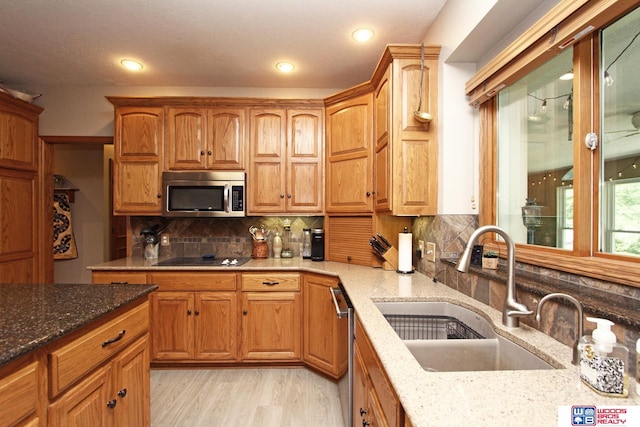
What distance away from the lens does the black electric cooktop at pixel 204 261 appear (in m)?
2.65

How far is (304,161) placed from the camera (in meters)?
2.87

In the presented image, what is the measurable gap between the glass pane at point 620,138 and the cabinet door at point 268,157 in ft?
7.27

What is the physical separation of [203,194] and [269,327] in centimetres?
131

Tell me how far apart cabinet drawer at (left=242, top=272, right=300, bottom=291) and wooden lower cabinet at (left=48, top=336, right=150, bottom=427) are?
1.06 metres

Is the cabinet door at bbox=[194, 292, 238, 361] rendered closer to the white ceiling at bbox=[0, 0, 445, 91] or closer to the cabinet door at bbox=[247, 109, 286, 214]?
the cabinet door at bbox=[247, 109, 286, 214]

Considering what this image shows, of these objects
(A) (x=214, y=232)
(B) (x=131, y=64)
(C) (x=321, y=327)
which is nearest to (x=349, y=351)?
(C) (x=321, y=327)

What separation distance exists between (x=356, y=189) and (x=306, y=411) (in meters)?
1.63

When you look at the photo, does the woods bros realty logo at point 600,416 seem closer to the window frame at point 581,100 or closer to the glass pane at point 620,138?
the window frame at point 581,100

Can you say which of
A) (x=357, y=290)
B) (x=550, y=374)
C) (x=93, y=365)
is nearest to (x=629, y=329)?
(x=550, y=374)

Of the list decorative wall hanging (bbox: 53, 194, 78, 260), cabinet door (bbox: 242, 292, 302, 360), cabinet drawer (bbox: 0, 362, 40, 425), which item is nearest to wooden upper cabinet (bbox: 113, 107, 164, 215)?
cabinet door (bbox: 242, 292, 302, 360)

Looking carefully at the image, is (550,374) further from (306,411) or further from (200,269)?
(200,269)

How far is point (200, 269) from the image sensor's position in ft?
8.46

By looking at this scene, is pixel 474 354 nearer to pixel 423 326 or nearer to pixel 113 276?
pixel 423 326

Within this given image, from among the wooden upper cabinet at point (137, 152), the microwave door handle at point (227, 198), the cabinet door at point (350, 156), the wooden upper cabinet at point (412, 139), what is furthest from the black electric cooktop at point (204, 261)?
the wooden upper cabinet at point (412, 139)
